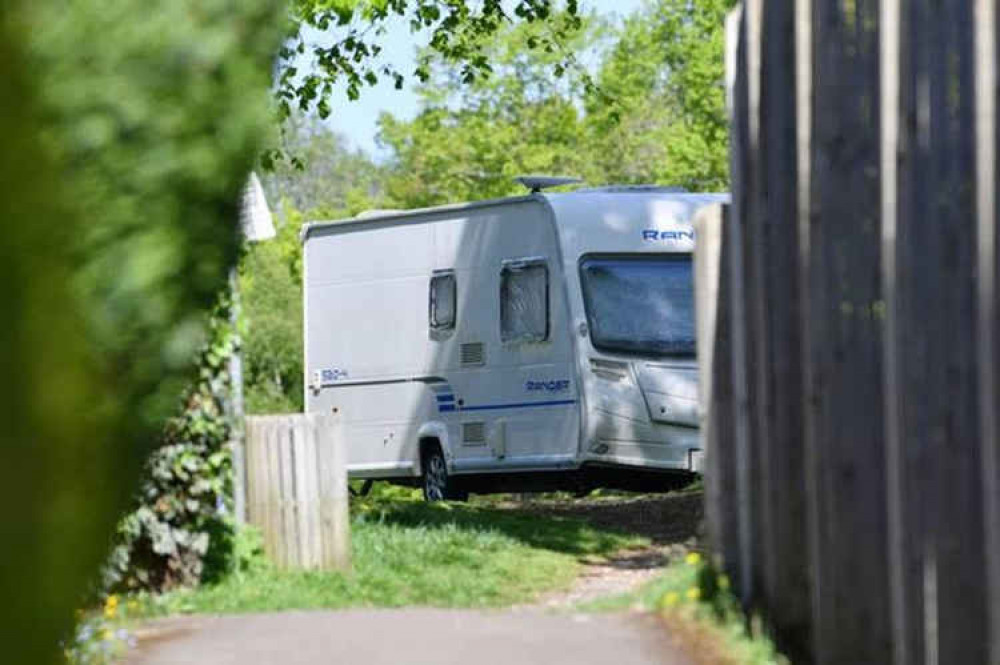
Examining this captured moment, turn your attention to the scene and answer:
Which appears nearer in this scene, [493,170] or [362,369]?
[362,369]

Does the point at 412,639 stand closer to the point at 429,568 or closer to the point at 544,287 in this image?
the point at 429,568

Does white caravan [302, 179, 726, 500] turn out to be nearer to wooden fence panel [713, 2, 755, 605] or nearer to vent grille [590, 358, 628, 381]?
vent grille [590, 358, 628, 381]

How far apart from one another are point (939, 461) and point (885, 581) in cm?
85

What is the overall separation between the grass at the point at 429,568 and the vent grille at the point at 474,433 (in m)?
3.57

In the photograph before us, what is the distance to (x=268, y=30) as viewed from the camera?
371 centimetres

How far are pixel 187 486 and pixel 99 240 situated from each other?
7305mm

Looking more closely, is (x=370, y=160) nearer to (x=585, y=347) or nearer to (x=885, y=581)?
(x=585, y=347)

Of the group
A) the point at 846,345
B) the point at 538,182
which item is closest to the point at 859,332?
the point at 846,345

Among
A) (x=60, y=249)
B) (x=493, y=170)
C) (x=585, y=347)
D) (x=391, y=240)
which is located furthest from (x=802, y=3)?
(x=493, y=170)

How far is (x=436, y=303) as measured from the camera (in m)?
20.8

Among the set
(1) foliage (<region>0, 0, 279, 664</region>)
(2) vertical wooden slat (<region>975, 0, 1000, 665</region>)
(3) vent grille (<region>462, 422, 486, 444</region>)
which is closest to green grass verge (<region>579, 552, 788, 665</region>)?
(2) vertical wooden slat (<region>975, 0, 1000, 665</region>)

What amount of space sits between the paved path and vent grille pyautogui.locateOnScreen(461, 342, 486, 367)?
1109cm

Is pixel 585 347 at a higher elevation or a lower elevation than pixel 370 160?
lower

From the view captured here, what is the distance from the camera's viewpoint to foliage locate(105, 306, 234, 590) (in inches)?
409
